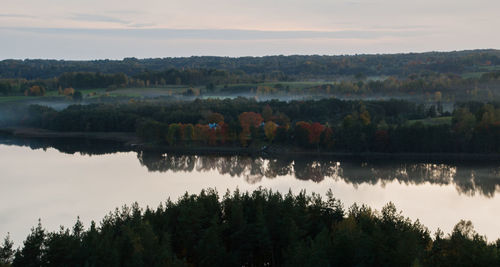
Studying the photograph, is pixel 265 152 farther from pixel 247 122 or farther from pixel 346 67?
pixel 346 67

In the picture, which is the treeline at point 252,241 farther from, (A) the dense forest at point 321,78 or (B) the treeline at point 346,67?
(B) the treeline at point 346,67

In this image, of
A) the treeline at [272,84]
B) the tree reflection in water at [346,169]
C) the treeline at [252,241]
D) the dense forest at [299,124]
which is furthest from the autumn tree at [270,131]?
the treeline at [272,84]

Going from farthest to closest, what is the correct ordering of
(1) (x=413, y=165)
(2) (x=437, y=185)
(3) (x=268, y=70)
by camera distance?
(3) (x=268, y=70) → (1) (x=413, y=165) → (2) (x=437, y=185)

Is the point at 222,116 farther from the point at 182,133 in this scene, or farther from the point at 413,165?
the point at 413,165

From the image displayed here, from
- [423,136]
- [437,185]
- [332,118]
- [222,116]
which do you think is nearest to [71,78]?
[222,116]

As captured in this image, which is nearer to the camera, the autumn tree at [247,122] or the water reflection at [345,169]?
the water reflection at [345,169]

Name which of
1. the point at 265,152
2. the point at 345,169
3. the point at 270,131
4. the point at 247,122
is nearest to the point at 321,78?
the point at 247,122
